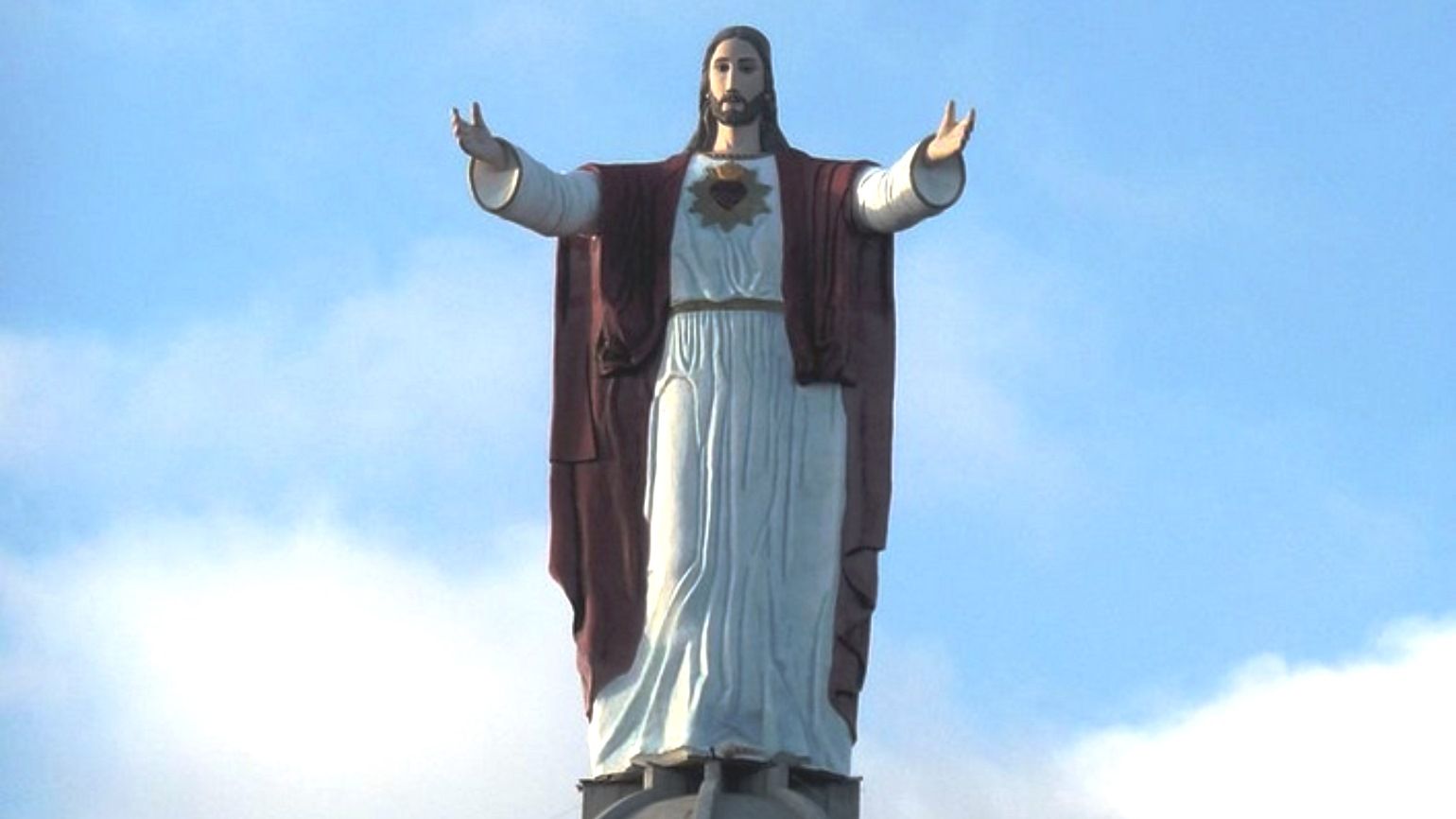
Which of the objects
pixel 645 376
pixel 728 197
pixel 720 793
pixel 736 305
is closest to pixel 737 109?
pixel 728 197

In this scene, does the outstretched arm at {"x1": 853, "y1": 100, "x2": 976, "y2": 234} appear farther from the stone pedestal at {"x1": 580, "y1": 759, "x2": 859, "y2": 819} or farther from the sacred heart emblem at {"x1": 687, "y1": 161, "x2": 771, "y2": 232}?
the stone pedestal at {"x1": 580, "y1": 759, "x2": 859, "y2": 819}

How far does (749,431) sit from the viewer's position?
61.1 ft

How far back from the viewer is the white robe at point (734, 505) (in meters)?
18.2

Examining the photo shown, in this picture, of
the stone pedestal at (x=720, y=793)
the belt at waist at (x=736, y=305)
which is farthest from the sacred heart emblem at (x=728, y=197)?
the stone pedestal at (x=720, y=793)

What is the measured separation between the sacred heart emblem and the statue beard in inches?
11.5

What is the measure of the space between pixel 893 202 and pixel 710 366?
1242 millimetres

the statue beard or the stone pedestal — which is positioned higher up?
the statue beard

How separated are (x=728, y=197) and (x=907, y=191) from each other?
3.39 ft

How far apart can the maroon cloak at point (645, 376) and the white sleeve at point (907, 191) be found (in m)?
0.12

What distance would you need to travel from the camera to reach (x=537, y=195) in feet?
61.5

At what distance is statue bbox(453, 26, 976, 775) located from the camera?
18.3 meters

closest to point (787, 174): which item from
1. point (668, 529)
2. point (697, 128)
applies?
point (697, 128)

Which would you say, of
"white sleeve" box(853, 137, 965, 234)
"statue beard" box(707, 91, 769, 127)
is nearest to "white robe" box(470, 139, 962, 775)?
"white sleeve" box(853, 137, 965, 234)

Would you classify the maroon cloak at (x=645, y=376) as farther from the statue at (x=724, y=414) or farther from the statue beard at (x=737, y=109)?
the statue beard at (x=737, y=109)
